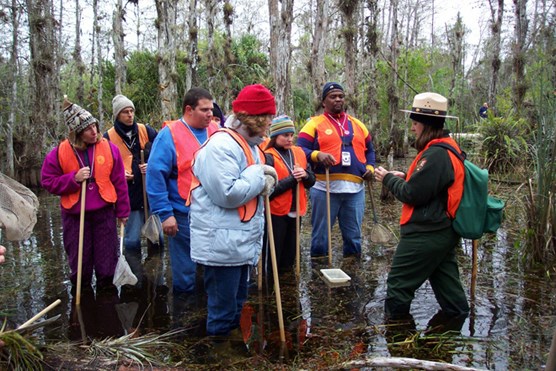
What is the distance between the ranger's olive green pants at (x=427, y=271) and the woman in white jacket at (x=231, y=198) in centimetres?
127

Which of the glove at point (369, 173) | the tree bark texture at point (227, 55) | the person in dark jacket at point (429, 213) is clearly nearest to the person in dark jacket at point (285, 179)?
the glove at point (369, 173)

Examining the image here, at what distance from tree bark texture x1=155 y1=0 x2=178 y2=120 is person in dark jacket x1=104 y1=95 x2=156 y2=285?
7405mm

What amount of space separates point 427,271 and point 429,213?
49 centimetres

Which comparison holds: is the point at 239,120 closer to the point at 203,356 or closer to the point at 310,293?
the point at 203,356

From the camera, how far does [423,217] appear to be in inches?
150

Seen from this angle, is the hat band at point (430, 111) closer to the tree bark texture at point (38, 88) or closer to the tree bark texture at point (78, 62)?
the tree bark texture at point (38, 88)

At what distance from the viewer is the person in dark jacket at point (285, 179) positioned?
202 inches

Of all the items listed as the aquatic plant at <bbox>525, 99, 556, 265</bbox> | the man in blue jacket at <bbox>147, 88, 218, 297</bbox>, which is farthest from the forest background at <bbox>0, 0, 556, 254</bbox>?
the man in blue jacket at <bbox>147, 88, 218, 297</bbox>

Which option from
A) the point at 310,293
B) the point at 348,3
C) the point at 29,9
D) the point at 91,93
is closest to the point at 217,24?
the point at 91,93

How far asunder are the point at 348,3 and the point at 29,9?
8.99 m

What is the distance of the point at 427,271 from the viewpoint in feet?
12.8

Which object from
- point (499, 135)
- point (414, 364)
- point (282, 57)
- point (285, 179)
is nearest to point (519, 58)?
point (499, 135)

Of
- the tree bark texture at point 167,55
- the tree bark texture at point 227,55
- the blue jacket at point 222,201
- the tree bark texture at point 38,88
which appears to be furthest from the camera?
the tree bark texture at point 227,55

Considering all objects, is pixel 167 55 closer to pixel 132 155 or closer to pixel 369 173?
pixel 132 155
